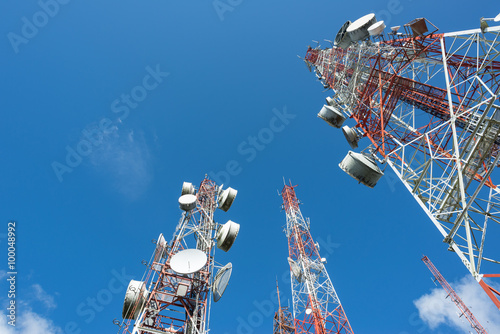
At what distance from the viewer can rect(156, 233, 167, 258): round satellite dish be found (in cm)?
1577

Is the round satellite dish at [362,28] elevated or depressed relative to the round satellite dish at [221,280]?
elevated


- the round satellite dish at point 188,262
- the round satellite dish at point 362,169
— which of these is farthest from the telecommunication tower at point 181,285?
the round satellite dish at point 362,169

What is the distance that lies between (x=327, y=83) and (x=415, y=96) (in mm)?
8287

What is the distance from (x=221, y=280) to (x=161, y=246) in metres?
4.17

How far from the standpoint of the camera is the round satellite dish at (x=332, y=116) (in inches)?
796

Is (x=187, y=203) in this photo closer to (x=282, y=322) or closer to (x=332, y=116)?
(x=332, y=116)

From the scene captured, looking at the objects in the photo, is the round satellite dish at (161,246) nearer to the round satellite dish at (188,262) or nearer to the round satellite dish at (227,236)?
the round satellite dish at (188,262)

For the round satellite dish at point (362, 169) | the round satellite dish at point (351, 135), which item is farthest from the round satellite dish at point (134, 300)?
the round satellite dish at point (351, 135)

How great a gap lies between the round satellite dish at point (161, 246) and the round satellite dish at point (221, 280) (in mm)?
3601

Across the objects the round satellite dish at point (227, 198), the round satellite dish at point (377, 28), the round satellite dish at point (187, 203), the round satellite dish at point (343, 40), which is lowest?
the round satellite dish at point (187, 203)

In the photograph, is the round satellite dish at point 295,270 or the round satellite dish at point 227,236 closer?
the round satellite dish at point 227,236

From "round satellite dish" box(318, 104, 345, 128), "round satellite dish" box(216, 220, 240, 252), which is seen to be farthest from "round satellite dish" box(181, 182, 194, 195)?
"round satellite dish" box(318, 104, 345, 128)

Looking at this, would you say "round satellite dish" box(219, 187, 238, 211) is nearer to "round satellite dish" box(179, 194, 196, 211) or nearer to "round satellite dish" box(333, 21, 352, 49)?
"round satellite dish" box(179, 194, 196, 211)

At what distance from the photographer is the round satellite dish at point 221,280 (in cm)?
1469
